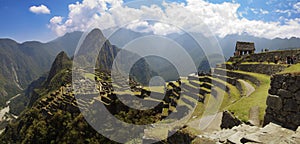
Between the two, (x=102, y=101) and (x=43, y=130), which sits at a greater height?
(x=102, y=101)

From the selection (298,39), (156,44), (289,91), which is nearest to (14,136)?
(156,44)

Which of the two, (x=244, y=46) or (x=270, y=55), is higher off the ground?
(x=244, y=46)

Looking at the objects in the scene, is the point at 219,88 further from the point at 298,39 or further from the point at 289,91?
the point at 298,39

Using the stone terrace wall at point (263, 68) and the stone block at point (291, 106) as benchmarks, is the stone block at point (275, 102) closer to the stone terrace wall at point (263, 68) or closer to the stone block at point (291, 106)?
the stone block at point (291, 106)

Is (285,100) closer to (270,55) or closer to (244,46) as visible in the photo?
(270,55)

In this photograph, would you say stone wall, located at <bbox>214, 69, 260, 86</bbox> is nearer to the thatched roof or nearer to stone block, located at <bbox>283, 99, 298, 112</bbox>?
the thatched roof

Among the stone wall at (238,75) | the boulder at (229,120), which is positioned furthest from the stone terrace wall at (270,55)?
the boulder at (229,120)

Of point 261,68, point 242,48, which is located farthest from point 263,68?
point 242,48

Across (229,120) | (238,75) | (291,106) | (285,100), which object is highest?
(238,75)
